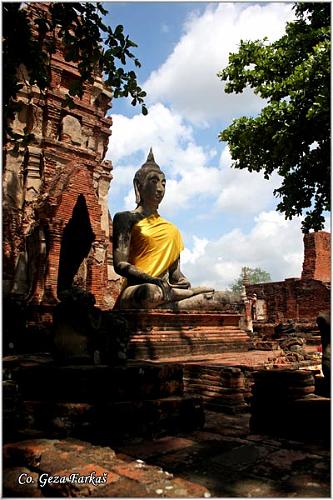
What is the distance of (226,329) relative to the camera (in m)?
8.81

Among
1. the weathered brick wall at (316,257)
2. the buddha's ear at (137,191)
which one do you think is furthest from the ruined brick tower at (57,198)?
the weathered brick wall at (316,257)

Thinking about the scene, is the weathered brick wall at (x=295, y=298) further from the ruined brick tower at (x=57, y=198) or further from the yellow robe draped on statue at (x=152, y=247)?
the yellow robe draped on statue at (x=152, y=247)

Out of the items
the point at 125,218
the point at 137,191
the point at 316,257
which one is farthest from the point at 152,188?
the point at 316,257

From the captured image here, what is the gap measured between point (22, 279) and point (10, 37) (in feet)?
20.8

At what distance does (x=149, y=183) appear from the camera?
9734 mm

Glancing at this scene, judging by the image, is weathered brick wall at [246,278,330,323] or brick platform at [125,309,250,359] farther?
weathered brick wall at [246,278,330,323]

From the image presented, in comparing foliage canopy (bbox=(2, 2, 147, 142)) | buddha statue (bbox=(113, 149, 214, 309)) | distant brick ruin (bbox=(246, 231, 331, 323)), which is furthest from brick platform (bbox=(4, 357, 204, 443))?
distant brick ruin (bbox=(246, 231, 331, 323))

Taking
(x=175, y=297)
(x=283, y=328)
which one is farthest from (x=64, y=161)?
(x=283, y=328)

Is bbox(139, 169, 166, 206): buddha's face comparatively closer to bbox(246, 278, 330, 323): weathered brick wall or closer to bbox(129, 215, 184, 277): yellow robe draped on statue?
bbox(129, 215, 184, 277): yellow robe draped on statue

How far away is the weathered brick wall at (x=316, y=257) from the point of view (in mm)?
23750

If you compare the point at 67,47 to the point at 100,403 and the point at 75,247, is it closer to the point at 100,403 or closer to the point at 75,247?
the point at 100,403

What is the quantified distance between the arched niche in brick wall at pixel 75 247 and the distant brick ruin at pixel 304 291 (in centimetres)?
1333

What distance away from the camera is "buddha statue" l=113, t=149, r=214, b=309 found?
827 centimetres

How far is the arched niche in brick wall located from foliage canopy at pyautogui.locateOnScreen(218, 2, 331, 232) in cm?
385
